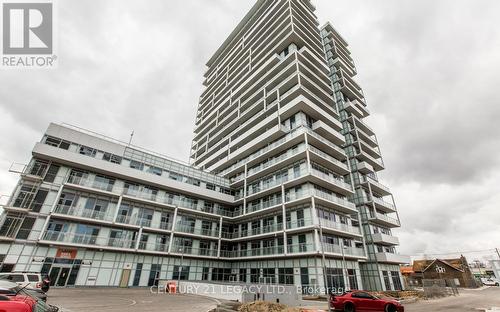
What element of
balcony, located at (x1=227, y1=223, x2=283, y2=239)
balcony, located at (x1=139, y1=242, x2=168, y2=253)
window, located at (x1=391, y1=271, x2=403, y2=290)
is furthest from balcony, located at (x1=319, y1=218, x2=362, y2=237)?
balcony, located at (x1=139, y1=242, x2=168, y2=253)

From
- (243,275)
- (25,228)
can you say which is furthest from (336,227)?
(25,228)

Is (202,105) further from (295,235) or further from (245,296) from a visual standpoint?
(245,296)

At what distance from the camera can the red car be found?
1545 centimetres

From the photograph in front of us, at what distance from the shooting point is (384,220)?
1618 inches

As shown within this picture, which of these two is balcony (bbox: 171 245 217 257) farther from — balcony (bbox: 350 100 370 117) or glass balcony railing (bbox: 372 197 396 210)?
balcony (bbox: 350 100 370 117)

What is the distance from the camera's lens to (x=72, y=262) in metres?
Answer: 28.1

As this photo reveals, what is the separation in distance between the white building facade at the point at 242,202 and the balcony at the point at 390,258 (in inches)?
16.4

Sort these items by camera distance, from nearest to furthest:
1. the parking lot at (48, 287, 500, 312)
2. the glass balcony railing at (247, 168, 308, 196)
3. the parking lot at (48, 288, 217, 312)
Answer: the parking lot at (48, 288, 217, 312) → the parking lot at (48, 287, 500, 312) → the glass balcony railing at (247, 168, 308, 196)

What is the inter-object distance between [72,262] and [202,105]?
52.3m

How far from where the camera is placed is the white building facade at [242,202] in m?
28.4

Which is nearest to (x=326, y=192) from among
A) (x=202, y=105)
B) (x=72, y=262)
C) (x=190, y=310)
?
(x=190, y=310)

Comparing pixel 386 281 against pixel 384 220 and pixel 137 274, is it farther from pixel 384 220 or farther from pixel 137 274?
pixel 137 274

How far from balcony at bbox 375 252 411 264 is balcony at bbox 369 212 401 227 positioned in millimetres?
5478

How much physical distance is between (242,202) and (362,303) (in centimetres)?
2790
